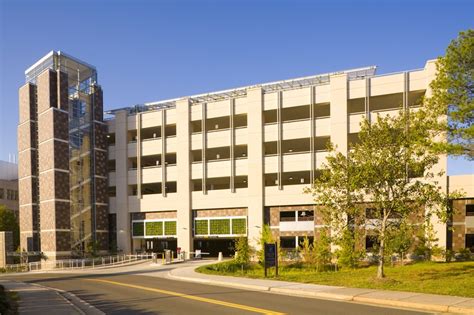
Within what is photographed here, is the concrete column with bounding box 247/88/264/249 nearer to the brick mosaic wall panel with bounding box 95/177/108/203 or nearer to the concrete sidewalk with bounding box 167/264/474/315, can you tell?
the brick mosaic wall panel with bounding box 95/177/108/203

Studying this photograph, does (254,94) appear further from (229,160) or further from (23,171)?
(23,171)

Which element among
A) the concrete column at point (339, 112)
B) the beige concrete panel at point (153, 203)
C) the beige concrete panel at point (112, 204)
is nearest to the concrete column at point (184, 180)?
the beige concrete panel at point (153, 203)

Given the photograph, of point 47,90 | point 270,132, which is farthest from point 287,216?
point 47,90

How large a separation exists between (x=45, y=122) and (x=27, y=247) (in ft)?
48.9

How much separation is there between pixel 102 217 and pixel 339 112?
3279 centimetres

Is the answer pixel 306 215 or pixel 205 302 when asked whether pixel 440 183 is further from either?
pixel 205 302

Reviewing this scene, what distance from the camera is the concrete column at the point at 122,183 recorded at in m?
55.8

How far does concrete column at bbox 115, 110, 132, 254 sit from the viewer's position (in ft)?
183

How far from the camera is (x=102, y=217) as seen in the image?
185 ft

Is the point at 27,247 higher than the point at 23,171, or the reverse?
the point at 23,171

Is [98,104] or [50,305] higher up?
[98,104]

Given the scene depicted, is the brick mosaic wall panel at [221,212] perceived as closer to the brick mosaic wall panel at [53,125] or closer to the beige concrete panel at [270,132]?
the beige concrete panel at [270,132]

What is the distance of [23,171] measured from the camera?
179ft

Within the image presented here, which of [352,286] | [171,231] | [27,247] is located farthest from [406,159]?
[27,247]
